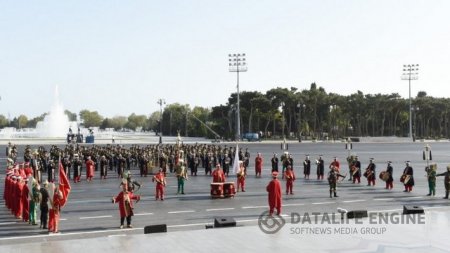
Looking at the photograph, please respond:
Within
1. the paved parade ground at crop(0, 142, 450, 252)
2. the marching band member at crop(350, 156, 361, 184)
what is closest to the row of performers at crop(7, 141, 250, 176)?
the paved parade ground at crop(0, 142, 450, 252)

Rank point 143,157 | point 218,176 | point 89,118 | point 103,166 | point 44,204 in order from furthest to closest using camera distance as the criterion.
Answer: point 89,118, point 143,157, point 103,166, point 218,176, point 44,204

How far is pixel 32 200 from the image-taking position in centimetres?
1625

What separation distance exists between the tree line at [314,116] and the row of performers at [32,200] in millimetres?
85821

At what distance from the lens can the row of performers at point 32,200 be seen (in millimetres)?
15072

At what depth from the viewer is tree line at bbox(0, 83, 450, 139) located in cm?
11119

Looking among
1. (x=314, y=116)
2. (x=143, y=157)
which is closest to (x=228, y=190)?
(x=143, y=157)

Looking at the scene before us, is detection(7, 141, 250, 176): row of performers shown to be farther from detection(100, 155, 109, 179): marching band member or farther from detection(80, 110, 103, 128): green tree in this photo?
detection(80, 110, 103, 128): green tree

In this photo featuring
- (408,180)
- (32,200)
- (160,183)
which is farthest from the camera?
(408,180)

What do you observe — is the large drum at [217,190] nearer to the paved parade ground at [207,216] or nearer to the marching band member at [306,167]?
the paved parade ground at [207,216]

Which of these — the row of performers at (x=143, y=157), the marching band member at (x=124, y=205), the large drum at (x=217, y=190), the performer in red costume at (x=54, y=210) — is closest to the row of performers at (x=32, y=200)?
the performer in red costume at (x=54, y=210)

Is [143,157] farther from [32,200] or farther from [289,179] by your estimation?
[32,200]

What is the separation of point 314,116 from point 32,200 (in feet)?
334

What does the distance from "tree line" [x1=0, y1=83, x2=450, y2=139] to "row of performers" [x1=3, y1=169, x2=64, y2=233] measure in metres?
85.8

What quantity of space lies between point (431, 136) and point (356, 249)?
129 metres
